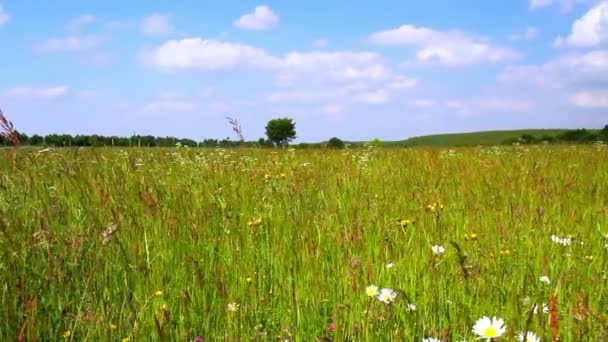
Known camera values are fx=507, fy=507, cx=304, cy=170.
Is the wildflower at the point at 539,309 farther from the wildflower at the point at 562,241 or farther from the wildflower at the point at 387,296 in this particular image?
the wildflower at the point at 562,241

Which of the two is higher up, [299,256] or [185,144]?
[185,144]

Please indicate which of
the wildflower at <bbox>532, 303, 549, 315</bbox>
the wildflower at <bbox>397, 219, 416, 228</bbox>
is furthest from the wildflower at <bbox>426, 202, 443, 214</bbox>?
the wildflower at <bbox>532, 303, 549, 315</bbox>

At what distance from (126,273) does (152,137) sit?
13.4ft

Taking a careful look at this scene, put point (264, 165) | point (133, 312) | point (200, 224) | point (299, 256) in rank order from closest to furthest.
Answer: point (133, 312) → point (299, 256) → point (200, 224) → point (264, 165)

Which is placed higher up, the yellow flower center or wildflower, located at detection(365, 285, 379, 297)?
wildflower, located at detection(365, 285, 379, 297)

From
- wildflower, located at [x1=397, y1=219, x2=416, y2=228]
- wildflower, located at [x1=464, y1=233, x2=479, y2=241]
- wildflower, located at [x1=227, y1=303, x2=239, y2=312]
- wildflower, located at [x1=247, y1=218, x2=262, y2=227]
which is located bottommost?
wildflower, located at [x1=227, y1=303, x2=239, y2=312]

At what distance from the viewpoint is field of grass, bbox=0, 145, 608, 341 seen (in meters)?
1.85

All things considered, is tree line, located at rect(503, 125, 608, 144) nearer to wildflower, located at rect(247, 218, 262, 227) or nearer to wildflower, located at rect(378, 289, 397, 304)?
wildflower, located at rect(247, 218, 262, 227)

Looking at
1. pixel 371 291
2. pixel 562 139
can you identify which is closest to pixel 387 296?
pixel 371 291

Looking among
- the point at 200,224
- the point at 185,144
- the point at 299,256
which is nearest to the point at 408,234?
the point at 299,256

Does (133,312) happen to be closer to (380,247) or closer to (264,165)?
(380,247)

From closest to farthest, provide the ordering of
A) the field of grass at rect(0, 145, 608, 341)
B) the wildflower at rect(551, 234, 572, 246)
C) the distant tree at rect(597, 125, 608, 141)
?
the field of grass at rect(0, 145, 608, 341)
the wildflower at rect(551, 234, 572, 246)
the distant tree at rect(597, 125, 608, 141)

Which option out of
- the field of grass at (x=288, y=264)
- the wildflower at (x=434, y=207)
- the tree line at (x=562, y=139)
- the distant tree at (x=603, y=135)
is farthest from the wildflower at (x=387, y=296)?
the distant tree at (x=603, y=135)

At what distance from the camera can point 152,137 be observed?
6176 millimetres
